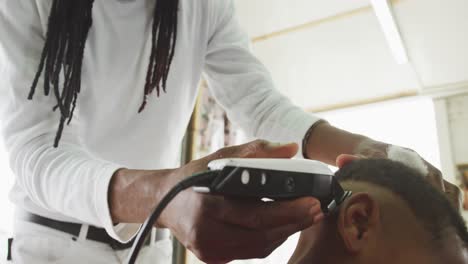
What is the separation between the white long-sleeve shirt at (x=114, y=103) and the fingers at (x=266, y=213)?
22cm

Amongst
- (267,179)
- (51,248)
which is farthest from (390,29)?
(267,179)

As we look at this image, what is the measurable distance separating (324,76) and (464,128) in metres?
0.97

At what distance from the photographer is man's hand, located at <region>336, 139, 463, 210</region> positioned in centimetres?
76

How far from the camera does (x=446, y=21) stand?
2.48m

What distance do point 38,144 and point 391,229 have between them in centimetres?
57

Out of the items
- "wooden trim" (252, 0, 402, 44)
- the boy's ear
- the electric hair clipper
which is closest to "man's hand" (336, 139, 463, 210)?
the boy's ear

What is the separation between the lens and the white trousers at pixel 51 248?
0.86 meters

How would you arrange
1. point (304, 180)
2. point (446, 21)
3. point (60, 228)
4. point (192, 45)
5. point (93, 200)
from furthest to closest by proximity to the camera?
point (446, 21) → point (192, 45) → point (60, 228) → point (93, 200) → point (304, 180)

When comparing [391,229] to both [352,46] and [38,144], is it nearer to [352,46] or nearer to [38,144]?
[38,144]

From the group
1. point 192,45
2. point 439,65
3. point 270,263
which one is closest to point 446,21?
point 439,65

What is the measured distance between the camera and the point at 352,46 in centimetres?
277

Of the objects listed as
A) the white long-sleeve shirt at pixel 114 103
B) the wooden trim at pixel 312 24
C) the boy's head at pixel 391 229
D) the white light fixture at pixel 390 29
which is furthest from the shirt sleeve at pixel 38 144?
the wooden trim at pixel 312 24

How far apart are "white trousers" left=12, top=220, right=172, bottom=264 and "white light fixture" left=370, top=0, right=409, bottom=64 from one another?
6.01 feet

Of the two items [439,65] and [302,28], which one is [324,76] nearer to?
[302,28]
